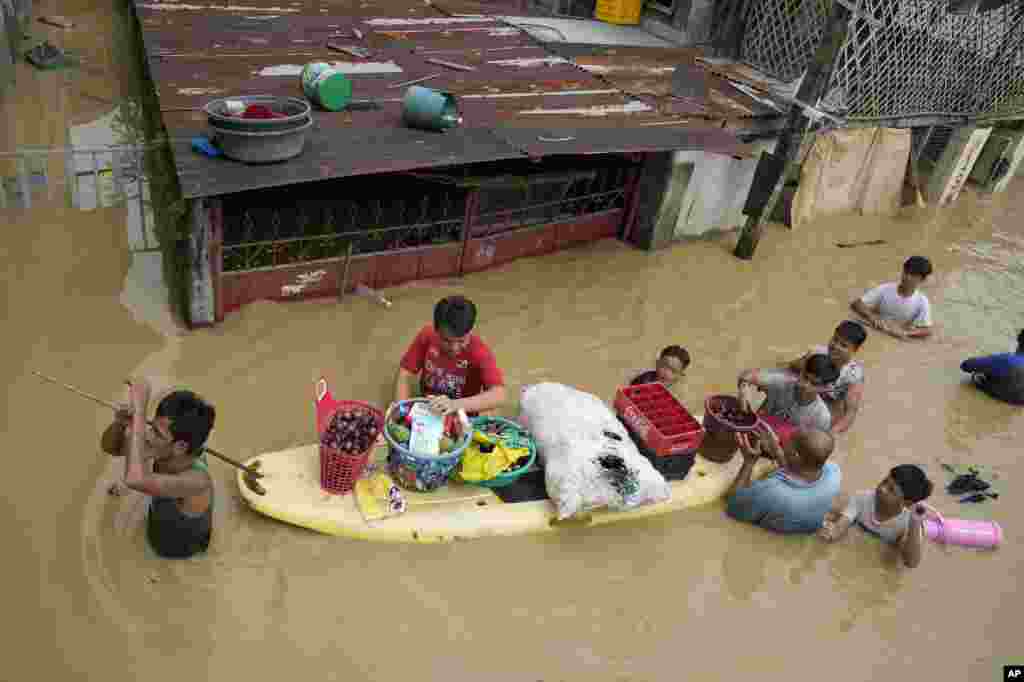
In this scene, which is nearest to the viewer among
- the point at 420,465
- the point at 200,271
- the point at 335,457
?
the point at 335,457

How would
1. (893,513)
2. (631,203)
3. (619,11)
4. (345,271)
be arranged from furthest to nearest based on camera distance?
(619,11), (631,203), (345,271), (893,513)

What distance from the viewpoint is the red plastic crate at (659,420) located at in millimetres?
5297

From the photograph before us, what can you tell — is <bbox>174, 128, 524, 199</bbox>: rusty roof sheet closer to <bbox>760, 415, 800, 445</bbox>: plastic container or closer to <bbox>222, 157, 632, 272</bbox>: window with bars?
<bbox>222, 157, 632, 272</bbox>: window with bars

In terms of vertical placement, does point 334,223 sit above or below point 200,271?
above

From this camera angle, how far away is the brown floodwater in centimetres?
427

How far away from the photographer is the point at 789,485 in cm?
527

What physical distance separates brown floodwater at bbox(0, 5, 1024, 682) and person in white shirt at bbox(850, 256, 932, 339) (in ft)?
0.88

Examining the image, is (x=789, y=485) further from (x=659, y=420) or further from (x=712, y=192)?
(x=712, y=192)

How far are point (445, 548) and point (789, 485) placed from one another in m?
2.39

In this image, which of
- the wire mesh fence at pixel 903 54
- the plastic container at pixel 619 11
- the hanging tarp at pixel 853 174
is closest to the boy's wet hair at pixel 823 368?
the wire mesh fence at pixel 903 54

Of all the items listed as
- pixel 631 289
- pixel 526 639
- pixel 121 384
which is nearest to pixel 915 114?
pixel 631 289

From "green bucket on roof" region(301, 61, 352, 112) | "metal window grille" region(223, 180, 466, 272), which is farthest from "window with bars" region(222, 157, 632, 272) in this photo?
"green bucket on roof" region(301, 61, 352, 112)

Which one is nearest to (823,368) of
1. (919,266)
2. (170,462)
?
(919,266)

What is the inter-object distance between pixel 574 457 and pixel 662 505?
91 centimetres
